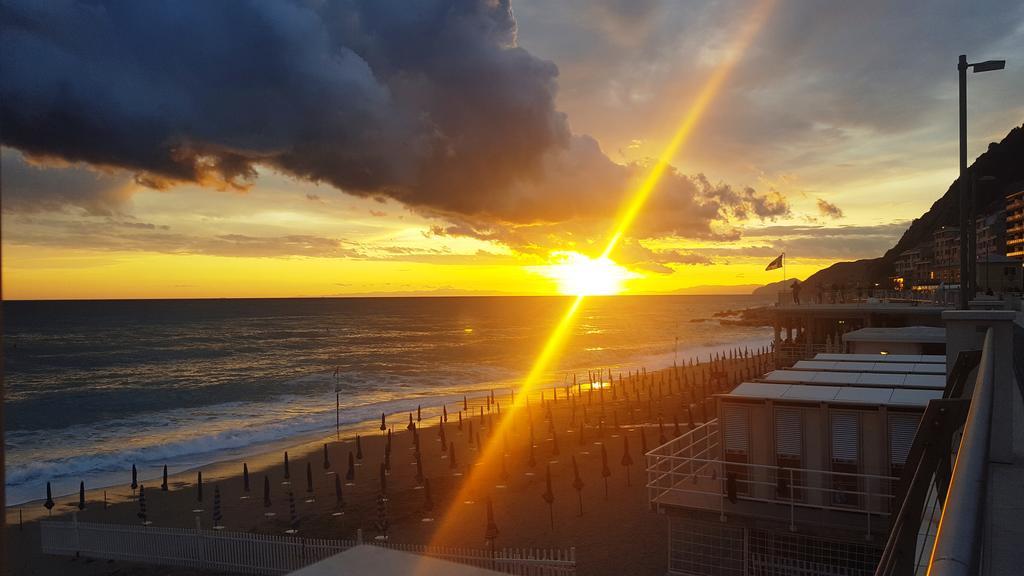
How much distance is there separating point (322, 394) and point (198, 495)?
34766mm

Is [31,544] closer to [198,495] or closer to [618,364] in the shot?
[198,495]

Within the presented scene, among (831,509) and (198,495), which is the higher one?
(831,509)

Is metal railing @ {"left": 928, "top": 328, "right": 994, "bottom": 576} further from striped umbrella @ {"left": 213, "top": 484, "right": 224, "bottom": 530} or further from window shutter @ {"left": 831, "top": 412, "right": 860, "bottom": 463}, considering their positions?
striped umbrella @ {"left": 213, "top": 484, "right": 224, "bottom": 530}

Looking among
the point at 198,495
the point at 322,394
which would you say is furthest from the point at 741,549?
the point at 322,394

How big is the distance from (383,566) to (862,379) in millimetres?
12939

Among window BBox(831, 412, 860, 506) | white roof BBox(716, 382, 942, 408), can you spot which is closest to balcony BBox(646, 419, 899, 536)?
window BBox(831, 412, 860, 506)

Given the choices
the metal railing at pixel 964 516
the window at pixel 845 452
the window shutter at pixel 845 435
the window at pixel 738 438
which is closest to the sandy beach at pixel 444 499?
the window at pixel 738 438

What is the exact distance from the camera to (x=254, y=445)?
38.5 meters

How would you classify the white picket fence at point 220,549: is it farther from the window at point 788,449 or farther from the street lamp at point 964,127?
Result: the street lamp at point 964,127

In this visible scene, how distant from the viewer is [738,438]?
13.5 m

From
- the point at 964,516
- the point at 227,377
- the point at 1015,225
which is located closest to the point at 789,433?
the point at 964,516

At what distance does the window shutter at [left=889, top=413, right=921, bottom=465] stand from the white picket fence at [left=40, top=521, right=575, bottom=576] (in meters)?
7.33

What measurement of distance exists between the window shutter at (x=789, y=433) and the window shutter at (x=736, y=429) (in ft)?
1.89

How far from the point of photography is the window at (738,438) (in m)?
13.4
